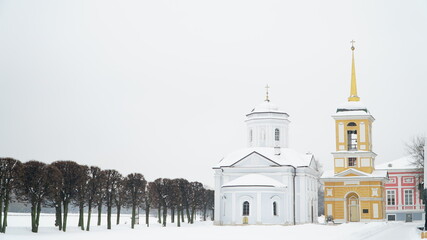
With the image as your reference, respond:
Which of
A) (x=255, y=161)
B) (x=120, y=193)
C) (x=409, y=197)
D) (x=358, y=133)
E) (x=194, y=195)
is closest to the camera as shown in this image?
(x=120, y=193)

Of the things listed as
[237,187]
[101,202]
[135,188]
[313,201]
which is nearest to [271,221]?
[237,187]

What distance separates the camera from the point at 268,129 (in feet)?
224

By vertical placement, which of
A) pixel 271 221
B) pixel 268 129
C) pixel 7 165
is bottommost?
pixel 271 221

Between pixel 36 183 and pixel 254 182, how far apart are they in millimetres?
25197

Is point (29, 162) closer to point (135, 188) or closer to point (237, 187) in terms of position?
point (135, 188)

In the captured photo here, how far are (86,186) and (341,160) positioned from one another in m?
29.9

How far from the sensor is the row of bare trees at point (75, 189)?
138 ft

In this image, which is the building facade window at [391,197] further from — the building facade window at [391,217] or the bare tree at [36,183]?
the bare tree at [36,183]

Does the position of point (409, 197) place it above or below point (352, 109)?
below

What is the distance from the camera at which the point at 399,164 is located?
284 ft

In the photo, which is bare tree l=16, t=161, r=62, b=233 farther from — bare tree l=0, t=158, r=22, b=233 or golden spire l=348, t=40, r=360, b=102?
golden spire l=348, t=40, r=360, b=102

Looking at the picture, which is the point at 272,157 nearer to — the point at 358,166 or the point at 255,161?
the point at 255,161

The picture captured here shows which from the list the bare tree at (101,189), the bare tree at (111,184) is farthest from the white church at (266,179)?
the bare tree at (101,189)

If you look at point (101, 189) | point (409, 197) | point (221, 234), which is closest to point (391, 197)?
point (409, 197)
